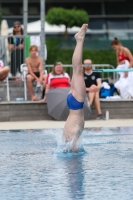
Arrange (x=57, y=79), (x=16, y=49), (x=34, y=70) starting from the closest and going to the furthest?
(x=57, y=79) < (x=34, y=70) < (x=16, y=49)

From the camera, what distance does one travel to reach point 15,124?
1450cm

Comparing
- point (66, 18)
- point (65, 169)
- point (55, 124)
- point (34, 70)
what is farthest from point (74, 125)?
point (66, 18)

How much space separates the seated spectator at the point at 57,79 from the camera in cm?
1527

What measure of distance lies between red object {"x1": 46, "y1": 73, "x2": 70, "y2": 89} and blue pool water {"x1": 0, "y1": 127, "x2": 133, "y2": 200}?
14.9ft

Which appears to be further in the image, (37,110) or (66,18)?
(66,18)

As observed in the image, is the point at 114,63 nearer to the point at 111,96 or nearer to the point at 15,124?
the point at 111,96

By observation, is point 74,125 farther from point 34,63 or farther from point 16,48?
point 16,48

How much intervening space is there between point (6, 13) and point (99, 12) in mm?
5065

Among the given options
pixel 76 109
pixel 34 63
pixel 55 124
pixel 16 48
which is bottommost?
pixel 55 124

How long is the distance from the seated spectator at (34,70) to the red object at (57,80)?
0.59 metres

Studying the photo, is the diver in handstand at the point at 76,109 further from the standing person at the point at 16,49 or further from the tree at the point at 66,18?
the tree at the point at 66,18

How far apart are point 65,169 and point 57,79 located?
8066mm

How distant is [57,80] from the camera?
606 inches

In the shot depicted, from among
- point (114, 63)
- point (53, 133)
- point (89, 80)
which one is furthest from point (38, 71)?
point (114, 63)
